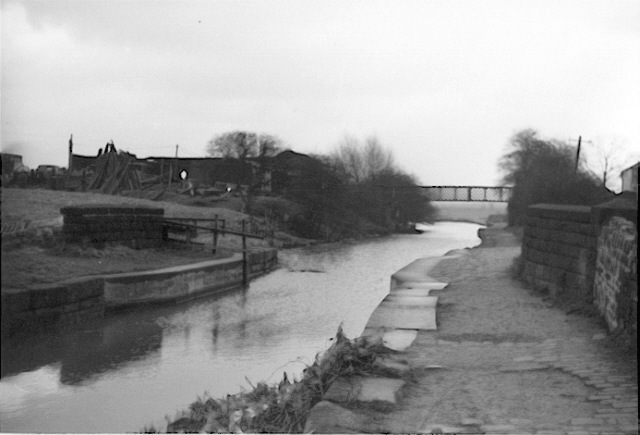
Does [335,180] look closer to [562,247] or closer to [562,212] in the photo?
[562,212]

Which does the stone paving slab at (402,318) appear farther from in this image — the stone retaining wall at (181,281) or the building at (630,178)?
the stone retaining wall at (181,281)

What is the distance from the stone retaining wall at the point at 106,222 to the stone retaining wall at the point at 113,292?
0.36 metres

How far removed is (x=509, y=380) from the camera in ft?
11.5

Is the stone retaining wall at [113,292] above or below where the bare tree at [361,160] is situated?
below

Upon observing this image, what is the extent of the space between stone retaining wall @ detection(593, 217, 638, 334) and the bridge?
31.1 inches

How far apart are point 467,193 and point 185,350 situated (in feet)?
8.46

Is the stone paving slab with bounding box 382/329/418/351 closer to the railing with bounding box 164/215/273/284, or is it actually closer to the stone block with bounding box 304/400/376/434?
the stone block with bounding box 304/400/376/434

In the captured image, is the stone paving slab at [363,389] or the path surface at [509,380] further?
the stone paving slab at [363,389]

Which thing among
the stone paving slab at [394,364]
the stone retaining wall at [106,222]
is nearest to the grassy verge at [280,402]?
the stone paving slab at [394,364]

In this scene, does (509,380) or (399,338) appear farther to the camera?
(399,338)

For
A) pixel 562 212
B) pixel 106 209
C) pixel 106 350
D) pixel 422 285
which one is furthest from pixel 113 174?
pixel 422 285

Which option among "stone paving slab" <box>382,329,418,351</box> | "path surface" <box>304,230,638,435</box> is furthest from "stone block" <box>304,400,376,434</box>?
"stone paving slab" <box>382,329,418,351</box>

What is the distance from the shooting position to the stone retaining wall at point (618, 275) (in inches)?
145

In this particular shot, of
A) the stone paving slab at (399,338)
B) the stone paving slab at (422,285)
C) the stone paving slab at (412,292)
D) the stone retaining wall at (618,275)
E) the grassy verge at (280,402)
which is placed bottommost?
the grassy verge at (280,402)
